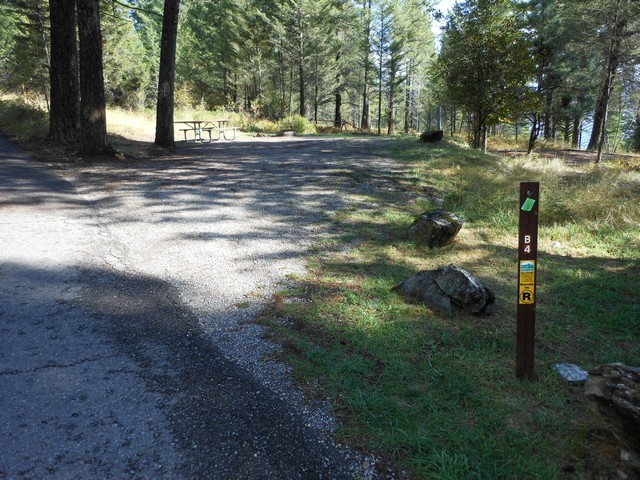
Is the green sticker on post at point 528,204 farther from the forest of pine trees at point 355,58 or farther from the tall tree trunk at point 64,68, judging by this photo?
the tall tree trunk at point 64,68

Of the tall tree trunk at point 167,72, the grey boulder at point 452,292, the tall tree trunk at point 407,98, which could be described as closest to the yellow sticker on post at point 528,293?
the grey boulder at point 452,292

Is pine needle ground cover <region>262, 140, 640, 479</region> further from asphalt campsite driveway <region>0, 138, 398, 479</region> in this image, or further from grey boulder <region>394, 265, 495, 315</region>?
asphalt campsite driveway <region>0, 138, 398, 479</region>

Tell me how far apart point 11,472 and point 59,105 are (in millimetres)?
12230

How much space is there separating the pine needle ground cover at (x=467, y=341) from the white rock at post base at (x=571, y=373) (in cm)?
6

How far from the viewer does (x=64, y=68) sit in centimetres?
1094

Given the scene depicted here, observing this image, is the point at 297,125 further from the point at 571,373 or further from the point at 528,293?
the point at 571,373

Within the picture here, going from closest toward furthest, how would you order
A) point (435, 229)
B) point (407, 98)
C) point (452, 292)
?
1. point (452, 292)
2. point (435, 229)
3. point (407, 98)

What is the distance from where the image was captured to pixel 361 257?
4.97m

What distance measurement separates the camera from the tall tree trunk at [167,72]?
11539mm

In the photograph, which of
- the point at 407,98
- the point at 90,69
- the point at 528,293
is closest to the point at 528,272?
the point at 528,293

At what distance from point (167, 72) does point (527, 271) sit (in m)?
12.2

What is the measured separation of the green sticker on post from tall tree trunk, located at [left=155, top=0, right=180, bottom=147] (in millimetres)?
11798

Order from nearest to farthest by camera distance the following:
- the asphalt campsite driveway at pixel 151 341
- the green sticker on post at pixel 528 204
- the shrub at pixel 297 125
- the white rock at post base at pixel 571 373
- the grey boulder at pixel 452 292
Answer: the asphalt campsite driveway at pixel 151 341
the green sticker on post at pixel 528 204
the white rock at post base at pixel 571 373
the grey boulder at pixel 452 292
the shrub at pixel 297 125

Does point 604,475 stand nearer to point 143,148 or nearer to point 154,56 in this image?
point 143,148
